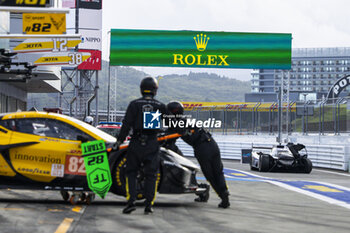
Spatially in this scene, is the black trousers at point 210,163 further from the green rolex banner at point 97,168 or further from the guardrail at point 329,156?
the guardrail at point 329,156

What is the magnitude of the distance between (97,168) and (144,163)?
0.78 meters

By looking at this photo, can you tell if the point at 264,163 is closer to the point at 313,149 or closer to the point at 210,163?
the point at 313,149

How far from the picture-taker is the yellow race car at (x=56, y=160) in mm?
8203

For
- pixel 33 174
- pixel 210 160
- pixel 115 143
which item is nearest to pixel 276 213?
pixel 210 160

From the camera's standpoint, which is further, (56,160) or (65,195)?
(65,195)

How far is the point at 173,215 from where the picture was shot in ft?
24.8

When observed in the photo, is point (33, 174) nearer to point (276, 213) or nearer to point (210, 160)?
point (210, 160)

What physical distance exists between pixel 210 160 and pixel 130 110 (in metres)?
1.66

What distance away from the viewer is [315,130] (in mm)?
27109

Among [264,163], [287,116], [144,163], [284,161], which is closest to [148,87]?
[144,163]

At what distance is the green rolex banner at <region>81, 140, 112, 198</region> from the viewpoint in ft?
26.4

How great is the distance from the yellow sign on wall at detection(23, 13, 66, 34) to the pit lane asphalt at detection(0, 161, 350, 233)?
4079 mm

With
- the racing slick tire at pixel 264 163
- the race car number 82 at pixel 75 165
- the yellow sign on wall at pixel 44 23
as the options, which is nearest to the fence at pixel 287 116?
the racing slick tire at pixel 264 163

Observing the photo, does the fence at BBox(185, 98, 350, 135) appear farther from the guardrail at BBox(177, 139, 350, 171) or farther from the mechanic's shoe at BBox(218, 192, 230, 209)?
the mechanic's shoe at BBox(218, 192, 230, 209)
